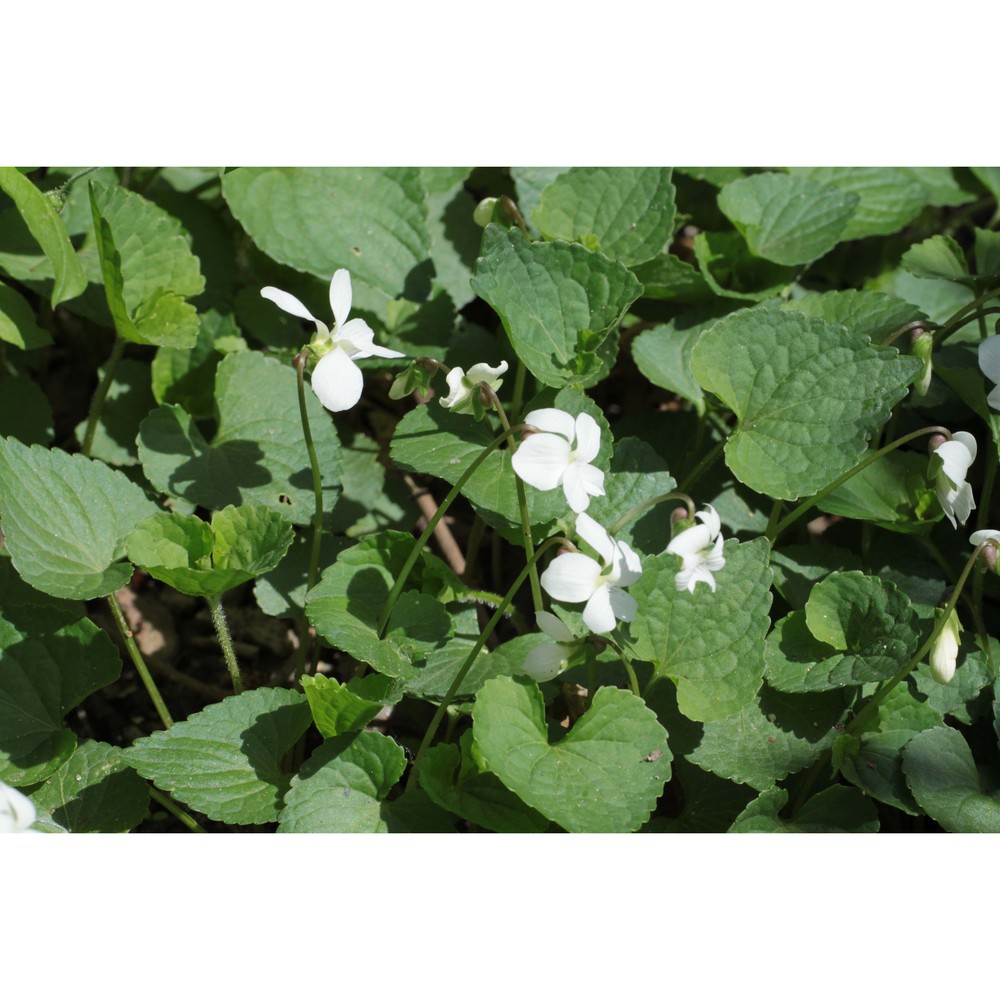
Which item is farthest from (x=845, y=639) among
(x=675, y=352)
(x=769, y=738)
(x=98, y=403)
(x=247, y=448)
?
(x=98, y=403)

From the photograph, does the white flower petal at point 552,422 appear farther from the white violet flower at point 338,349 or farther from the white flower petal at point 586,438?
the white violet flower at point 338,349

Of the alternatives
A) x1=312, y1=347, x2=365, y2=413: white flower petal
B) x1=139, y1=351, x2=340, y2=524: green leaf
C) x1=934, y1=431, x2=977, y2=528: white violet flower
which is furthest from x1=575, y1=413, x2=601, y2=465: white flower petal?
x1=139, y1=351, x2=340, y2=524: green leaf

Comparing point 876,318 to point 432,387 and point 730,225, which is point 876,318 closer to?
point 730,225

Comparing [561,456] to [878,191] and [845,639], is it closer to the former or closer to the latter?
[845,639]

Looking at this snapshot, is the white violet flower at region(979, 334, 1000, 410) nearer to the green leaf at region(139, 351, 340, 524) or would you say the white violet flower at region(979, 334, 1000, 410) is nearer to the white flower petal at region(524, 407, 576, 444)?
the white flower petal at region(524, 407, 576, 444)

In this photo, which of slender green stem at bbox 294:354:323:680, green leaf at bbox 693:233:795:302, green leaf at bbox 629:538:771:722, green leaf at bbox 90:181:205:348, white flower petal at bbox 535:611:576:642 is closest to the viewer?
white flower petal at bbox 535:611:576:642

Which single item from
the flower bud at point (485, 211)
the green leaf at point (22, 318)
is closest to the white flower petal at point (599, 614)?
the flower bud at point (485, 211)
